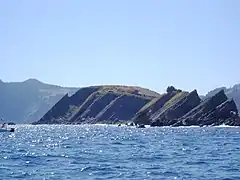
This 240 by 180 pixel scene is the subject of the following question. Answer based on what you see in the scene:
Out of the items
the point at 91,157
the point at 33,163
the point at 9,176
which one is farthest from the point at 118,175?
the point at 91,157

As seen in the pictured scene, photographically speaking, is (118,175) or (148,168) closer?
(118,175)

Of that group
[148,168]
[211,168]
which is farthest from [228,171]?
[148,168]

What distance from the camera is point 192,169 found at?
199 feet

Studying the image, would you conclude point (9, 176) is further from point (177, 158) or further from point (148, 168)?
point (177, 158)

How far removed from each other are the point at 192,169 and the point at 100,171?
30.8 feet

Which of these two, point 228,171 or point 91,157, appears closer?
point 228,171

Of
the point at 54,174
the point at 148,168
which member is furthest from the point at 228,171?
the point at 54,174

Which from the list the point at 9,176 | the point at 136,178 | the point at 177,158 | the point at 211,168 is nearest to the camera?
the point at 136,178

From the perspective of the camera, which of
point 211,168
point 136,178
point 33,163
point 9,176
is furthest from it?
point 33,163

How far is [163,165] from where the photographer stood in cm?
6525

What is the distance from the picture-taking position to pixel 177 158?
247 ft

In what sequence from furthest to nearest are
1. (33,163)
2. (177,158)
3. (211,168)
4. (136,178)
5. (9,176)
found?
(177,158), (33,163), (211,168), (9,176), (136,178)

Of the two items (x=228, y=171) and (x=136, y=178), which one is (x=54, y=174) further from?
(x=228, y=171)

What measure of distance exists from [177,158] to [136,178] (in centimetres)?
2213
